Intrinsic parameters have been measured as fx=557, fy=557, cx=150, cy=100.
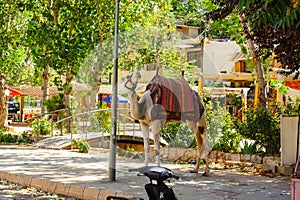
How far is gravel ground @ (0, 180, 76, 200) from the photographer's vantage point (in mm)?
10021

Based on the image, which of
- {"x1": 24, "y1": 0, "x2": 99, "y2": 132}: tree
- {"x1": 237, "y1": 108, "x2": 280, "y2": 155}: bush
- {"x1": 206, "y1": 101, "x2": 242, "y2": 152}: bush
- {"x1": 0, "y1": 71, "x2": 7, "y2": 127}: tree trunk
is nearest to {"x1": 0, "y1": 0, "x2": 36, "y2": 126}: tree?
{"x1": 0, "y1": 71, "x2": 7, "y2": 127}: tree trunk

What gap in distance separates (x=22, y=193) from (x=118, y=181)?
1820 millimetres

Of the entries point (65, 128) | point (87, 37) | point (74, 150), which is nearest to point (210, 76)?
point (74, 150)

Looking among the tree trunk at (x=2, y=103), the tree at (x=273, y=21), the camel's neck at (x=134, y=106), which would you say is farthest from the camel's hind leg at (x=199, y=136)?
the tree trunk at (x=2, y=103)

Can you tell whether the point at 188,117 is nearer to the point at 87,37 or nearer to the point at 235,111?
the point at 235,111

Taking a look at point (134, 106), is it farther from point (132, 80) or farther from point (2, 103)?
point (2, 103)

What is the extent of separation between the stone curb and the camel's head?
2.10m

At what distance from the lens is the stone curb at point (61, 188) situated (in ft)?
31.6

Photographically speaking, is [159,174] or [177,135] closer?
[159,174]

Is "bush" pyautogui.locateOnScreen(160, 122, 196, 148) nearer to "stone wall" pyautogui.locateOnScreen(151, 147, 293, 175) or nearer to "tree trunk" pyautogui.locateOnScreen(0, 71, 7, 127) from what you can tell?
"stone wall" pyautogui.locateOnScreen(151, 147, 293, 175)

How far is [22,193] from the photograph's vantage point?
34.4 ft

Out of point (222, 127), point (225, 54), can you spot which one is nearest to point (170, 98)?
point (222, 127)

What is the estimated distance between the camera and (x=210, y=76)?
1248 centimetres

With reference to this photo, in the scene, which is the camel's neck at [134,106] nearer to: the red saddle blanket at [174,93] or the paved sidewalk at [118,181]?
the red saddle blanket at [174,93]
